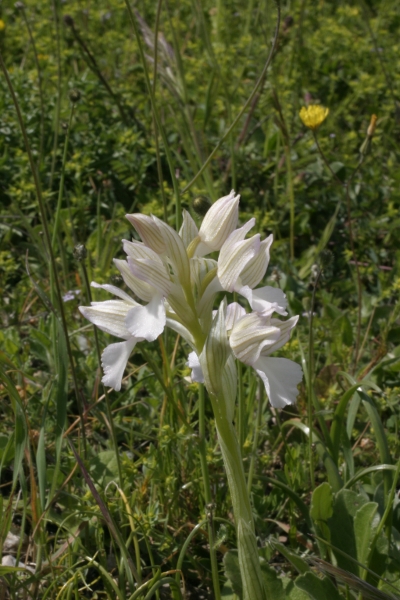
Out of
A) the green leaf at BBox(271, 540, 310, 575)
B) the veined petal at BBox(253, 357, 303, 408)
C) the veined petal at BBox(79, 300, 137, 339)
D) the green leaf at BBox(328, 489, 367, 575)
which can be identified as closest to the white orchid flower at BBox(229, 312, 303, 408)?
the veined petal at BBox(253, 357, 303, 408)

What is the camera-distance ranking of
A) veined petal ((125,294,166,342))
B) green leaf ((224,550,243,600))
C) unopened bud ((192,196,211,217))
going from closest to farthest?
1. veined petal ((125,294,166,342))
2. green leaf ((224,550,243,600))
3. unopened bud ((192,196,211,217))

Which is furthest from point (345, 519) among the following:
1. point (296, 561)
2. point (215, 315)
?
point (215, 315)

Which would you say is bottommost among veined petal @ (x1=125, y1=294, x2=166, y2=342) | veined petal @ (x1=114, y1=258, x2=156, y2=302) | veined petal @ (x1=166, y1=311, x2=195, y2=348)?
veined petal @ (x1=166, y1=311, x2=195, y2=348)

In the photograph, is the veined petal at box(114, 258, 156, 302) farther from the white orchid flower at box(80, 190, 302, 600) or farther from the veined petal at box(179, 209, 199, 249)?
the veined petal at box(179, 209, 199, 249)

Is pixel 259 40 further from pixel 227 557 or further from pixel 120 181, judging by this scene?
pixel 227 557

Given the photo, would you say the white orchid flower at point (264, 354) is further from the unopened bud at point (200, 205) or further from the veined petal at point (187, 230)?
the unopened bud at point (200, 205)
